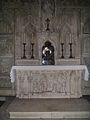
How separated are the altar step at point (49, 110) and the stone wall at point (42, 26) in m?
1.79

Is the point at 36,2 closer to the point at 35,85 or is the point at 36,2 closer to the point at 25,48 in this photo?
the point at 25,48

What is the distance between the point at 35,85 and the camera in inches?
289

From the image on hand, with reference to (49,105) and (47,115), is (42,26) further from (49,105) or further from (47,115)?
(47,115)

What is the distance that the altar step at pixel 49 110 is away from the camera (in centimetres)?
550

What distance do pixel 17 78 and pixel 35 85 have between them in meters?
0.57

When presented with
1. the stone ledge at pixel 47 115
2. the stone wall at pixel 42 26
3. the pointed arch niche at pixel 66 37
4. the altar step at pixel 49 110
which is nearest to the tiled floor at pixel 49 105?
the altar step at pixel 49 110

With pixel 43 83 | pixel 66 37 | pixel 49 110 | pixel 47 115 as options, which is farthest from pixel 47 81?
pixel 47 115

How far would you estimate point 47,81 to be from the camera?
289 inches

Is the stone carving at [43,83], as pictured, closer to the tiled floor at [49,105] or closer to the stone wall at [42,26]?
the tiled floor at [49,105]

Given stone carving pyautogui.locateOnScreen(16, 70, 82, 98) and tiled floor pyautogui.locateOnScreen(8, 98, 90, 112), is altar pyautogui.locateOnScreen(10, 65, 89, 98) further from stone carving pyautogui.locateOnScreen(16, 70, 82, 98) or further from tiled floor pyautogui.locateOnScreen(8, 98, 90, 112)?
tiled floor pyautogui.locateOnScreen(8, 98, 90, 112)

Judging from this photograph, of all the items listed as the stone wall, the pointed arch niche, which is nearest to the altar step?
the stone wall

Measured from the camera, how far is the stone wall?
787 centimetres

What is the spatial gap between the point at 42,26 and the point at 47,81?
1.80 meters

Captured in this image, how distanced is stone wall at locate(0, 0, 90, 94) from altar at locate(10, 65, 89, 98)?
0.57 metres
